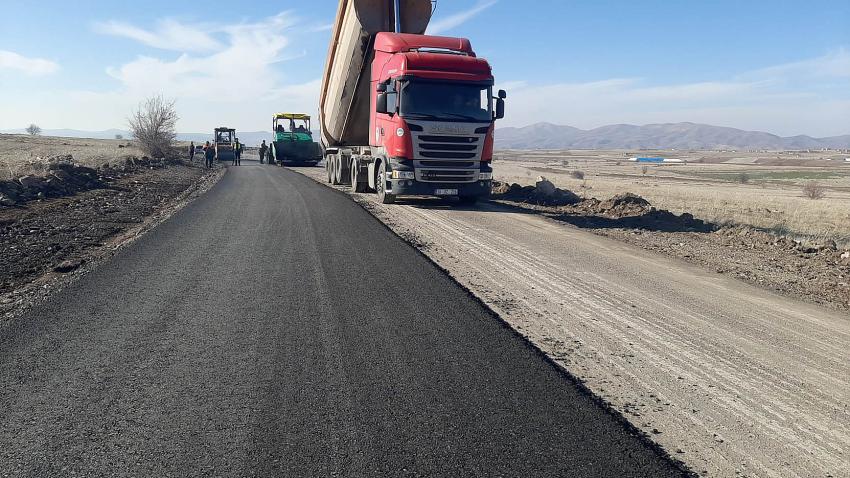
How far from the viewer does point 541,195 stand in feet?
60.2

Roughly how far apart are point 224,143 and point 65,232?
3692 cm

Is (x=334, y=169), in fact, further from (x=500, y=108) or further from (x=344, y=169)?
(x=500, y=108)

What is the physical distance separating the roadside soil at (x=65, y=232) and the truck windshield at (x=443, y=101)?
6052mm

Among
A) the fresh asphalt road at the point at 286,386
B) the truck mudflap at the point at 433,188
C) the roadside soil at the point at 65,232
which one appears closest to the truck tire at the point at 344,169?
the roadside soil at the point at 65,232

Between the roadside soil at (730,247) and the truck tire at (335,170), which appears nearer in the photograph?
the roadside soil at (730,247)

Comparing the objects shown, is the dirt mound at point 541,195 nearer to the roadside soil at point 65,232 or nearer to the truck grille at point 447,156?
the truck grille at point 447,156

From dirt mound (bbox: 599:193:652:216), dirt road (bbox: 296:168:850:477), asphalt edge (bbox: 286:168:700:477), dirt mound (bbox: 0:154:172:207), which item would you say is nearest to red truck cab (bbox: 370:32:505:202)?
dirt mound (bbox: 599:193:652:216)

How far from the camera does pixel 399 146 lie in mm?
14086

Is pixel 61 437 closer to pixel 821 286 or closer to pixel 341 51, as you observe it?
pixel 821 286

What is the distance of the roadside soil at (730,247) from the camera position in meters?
8.11

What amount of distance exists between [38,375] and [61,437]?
1.13 metres

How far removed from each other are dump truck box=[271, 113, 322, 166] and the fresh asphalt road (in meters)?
30.0

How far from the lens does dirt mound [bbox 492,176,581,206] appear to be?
17.7 m

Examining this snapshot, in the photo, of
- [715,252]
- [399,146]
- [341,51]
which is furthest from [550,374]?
[341,51]
